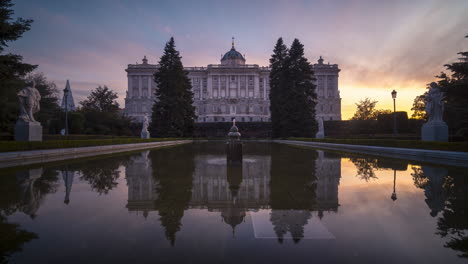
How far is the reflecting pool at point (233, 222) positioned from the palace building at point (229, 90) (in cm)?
6720

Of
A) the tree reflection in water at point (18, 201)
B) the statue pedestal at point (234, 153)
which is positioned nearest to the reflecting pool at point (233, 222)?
the tree reflection in water at point (18, 201)

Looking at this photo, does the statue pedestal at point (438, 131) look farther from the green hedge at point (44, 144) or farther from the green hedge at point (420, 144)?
the green hedge at point (44, 144)

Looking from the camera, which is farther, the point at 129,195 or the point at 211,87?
the point at 211,87

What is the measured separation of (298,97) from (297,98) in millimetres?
178

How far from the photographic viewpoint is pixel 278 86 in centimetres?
3675

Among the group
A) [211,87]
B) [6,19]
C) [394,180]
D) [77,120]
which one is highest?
[211,87]

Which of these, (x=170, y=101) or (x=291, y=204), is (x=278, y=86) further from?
(x=291, y=204)

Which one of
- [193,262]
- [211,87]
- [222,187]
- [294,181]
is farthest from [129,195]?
[211,87]

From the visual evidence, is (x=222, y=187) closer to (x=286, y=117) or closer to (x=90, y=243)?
(x=90, y=243)

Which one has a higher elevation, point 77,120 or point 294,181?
point 77,120

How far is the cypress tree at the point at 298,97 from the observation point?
3256 centimetres

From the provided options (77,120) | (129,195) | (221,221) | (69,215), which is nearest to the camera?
(221,221)

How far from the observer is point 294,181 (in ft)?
19.3

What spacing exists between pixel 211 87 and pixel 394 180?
73076 millimetres
